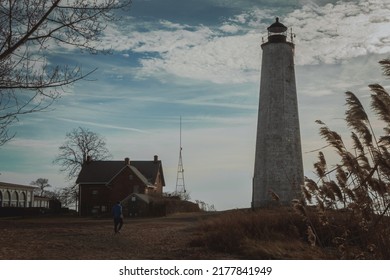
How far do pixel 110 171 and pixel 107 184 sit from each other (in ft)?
6.57

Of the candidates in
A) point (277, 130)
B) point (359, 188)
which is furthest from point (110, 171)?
point (359, 188)

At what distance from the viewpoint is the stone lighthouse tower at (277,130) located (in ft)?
66.4

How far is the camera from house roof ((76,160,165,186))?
122ft

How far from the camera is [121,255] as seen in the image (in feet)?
30.7

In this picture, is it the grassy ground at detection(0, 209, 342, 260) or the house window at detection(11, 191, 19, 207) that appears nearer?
the grassy ground at detection(0, 209, 342, 260)

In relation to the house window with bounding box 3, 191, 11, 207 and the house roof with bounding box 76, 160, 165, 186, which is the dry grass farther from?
the house window with bounding box 3, 191, 11, 207

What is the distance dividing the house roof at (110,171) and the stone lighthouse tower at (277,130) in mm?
17929

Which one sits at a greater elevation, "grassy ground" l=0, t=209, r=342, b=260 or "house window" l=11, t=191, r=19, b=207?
"house window" l=11, t=191, r=19, b=207

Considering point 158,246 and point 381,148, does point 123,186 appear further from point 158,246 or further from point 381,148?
point 381,148

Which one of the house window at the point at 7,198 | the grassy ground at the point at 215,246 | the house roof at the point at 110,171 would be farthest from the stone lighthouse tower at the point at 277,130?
the house window at the point at 7,198

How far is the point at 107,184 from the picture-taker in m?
36.6

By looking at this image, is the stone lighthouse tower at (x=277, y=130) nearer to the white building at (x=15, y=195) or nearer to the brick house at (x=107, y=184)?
the brick house at (x=107, y=184)

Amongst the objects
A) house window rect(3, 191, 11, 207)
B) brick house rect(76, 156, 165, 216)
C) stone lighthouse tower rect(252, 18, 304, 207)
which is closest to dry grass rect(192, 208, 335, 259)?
stone lighthouse tower rect(252, 18, 304, 207)
